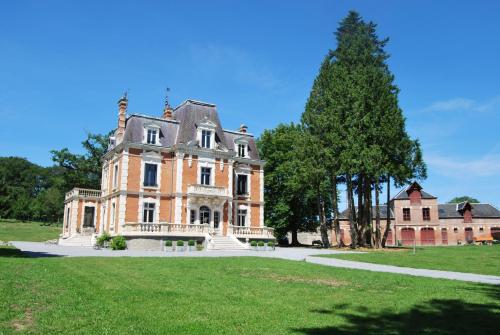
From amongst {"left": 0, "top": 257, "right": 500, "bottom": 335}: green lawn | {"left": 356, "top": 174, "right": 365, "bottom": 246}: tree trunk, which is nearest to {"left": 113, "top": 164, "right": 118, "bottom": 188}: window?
{"left": 356, "top": 174, "right": 365, "bottom": 246}: tree trunk

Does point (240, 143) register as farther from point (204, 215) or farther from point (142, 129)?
point (142, 129)

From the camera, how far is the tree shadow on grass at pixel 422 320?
235 inches

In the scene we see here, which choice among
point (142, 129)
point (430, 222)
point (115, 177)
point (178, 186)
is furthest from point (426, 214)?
point (115, 177)

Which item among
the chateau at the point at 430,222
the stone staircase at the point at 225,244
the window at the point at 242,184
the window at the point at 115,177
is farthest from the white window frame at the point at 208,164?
the chateau at the point at 430,222

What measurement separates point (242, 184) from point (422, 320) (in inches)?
1240

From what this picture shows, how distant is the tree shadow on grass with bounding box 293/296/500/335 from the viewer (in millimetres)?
5961

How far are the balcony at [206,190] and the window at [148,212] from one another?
3.26 meters

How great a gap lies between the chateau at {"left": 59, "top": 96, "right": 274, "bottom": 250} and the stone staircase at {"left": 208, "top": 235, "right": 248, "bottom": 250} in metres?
0.08

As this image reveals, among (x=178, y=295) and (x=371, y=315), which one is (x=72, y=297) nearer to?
(x=178, y=295)

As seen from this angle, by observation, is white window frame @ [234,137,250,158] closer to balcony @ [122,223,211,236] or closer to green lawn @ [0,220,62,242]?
balcony @ [122,223,211,236]

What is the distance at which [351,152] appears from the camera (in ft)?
102

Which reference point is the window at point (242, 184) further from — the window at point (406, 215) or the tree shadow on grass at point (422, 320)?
the tree shadow on grass at point (422, 320)

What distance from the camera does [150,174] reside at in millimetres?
33500

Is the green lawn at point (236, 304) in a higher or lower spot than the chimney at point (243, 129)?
lower
